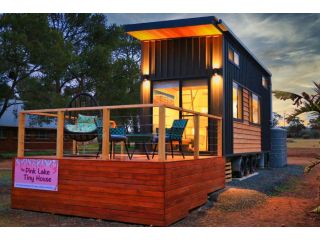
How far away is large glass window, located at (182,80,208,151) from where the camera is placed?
971 centimetres

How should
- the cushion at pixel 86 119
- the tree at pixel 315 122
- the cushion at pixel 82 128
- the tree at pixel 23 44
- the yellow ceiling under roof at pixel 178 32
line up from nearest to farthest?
the cushion at pixel 82 128, the cushion at pixel 86 119, the tree at pixel 315 122, the yellow ceiling under roof at pixel 178 32, the tree at pixel 23 44

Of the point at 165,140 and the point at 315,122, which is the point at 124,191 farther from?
the point at 315,122

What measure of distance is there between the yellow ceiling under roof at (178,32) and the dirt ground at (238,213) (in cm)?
390

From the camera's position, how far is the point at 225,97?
9.59 metres

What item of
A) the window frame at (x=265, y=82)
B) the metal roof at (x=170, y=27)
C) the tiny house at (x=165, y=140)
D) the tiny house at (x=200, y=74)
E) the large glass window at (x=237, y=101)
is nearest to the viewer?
the tiny house at (x=165, y=140)

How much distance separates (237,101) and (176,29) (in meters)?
3.14

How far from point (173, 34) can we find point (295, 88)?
6.48 metres

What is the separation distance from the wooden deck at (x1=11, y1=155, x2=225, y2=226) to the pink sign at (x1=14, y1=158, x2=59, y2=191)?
0.36 feet

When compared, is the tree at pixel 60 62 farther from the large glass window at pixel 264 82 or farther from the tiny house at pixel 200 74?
the tiny house at pixel 200 74

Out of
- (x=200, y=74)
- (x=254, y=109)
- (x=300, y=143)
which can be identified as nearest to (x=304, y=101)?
(x=200, y=74)

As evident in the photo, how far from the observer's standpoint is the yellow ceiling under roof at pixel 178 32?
8973 millimetres

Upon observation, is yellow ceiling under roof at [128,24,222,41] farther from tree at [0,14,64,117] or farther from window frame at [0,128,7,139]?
window frame at [0,128,7,139]

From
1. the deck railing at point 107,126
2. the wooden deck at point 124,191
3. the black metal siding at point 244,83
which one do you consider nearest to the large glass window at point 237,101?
the black metal siding at point 244,83
